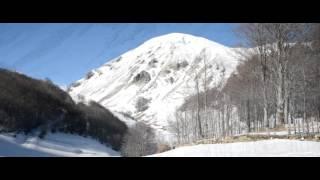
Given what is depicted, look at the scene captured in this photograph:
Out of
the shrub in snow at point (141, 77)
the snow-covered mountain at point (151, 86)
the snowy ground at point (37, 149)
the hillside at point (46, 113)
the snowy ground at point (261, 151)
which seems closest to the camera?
the snowy ground at point (261, 151)

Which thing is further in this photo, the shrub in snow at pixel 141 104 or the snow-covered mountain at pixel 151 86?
the shrub in snow at pixel 141 104

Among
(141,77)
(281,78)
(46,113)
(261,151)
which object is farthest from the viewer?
(141,77)

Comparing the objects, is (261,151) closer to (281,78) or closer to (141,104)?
(281,78)

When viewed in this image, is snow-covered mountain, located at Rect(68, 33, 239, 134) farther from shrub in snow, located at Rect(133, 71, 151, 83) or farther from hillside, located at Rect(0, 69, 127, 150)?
hillside, located at Rect(0, 69, 127, 150)

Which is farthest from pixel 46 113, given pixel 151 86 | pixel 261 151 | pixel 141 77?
pixel 261 151

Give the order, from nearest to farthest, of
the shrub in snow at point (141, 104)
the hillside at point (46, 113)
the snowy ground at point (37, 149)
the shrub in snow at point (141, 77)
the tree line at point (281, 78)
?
the snowy ground at point (37, 149)
the tree line at point (281, 78)
the hillside at point (46, 113)
the shrub in snow at point (141, 77)
the shrub in snow at point (141, 104)

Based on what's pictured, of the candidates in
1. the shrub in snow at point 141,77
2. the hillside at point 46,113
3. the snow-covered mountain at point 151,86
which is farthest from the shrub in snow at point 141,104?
the hillside at point 46,113

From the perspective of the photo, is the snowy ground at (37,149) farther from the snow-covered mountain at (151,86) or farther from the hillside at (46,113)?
the snow-covered mountain at (151,86)

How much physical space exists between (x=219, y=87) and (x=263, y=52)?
475cm

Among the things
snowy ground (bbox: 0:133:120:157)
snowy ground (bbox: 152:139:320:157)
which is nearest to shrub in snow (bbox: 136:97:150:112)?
snowy ground (bbox: 0:133:120:157)

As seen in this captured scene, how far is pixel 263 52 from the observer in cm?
1095

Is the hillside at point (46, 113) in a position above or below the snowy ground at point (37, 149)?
above
